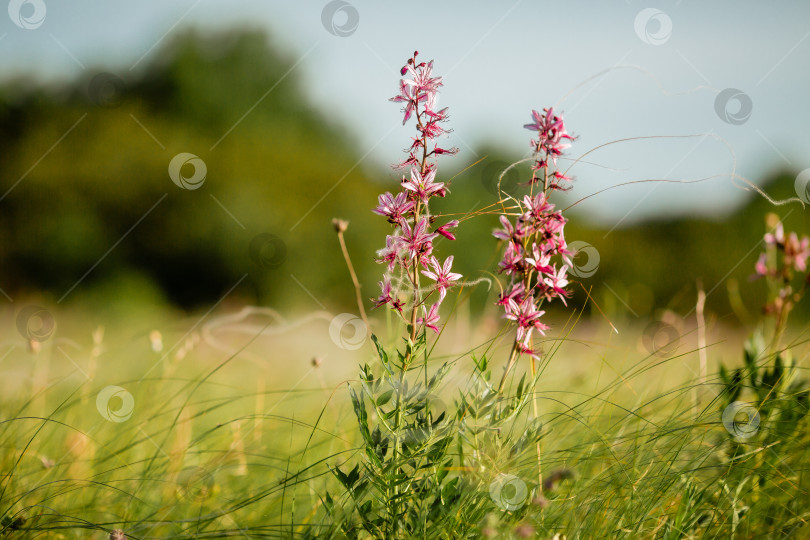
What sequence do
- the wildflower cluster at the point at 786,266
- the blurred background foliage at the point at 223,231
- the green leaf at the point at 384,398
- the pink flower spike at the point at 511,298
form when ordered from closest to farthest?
the green leaf at the point at 384,398
the pink flower spike at the point at 511,298
the wildflower cluster at the point at 786,266
the blurred background foliage at the point at 223,231

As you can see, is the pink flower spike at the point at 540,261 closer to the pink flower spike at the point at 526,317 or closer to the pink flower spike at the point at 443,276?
the pink flower spike at the point at 526,317

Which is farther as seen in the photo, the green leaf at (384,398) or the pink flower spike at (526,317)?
the pink flower spike at (526,317)

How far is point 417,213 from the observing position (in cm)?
174

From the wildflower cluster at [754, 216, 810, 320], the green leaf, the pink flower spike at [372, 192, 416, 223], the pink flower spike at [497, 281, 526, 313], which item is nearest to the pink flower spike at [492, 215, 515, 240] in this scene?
the pink flower spike at [497, 281, 526, 313]

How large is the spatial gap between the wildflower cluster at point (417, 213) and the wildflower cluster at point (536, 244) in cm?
18

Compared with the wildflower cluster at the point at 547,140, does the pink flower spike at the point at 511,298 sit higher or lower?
lower

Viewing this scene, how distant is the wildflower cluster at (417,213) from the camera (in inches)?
67.1

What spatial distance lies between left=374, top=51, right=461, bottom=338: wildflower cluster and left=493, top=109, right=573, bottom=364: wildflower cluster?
0.18 meters

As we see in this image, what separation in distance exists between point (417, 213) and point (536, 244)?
360 mm

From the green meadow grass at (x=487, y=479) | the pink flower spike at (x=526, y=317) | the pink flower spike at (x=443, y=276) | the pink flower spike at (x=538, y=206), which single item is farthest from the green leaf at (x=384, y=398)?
the pink flower spike at (x=538, y=206)

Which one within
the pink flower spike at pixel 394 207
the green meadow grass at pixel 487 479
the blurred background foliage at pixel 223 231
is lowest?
the green meadow grass at pixel 487 479

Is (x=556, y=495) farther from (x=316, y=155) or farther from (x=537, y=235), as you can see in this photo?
(x=316, y=155)

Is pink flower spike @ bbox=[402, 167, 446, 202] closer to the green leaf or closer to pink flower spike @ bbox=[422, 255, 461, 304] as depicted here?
pink flower spike @ bbox=[422, 255, 461, 304]

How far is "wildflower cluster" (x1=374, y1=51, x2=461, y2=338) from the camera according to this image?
170 cm
